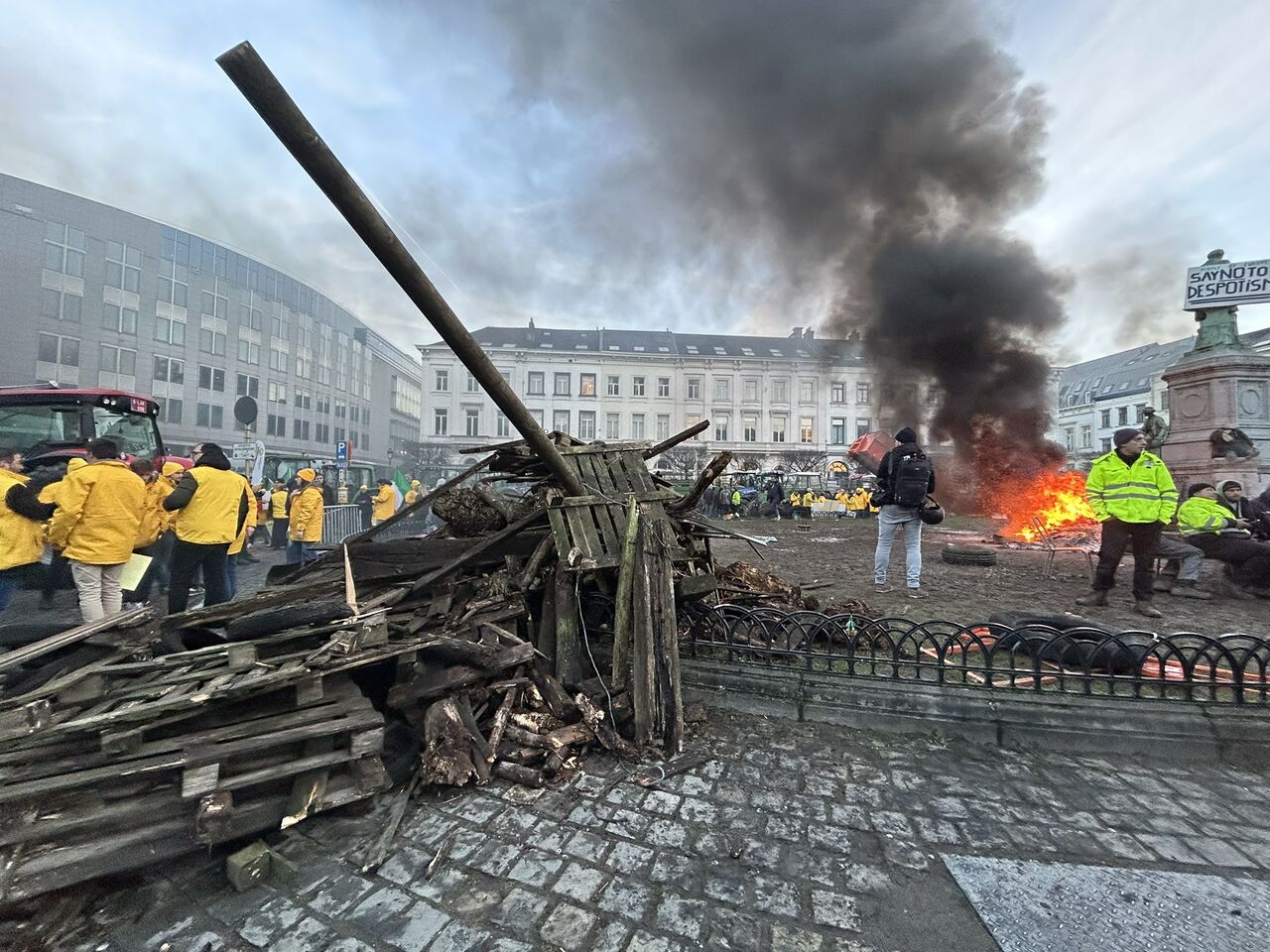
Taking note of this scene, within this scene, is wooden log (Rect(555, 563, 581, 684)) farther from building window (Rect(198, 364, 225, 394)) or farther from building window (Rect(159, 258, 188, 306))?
building window (Rect(159, 258, 188, 306))

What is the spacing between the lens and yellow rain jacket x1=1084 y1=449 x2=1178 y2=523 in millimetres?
5285

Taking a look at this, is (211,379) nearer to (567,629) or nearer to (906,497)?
(567,629)

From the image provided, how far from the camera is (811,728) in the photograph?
339cm

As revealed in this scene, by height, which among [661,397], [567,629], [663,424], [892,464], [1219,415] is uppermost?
[661,397]

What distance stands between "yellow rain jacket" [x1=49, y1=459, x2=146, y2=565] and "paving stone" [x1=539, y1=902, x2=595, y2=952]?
5696mm

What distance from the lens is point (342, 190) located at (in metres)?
1.93

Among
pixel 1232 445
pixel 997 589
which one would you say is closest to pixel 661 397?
pixel 1232 445

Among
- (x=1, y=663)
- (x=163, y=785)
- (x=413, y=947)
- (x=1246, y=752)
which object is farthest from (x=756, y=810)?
(x=1, y=663)

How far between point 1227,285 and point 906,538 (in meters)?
10.0

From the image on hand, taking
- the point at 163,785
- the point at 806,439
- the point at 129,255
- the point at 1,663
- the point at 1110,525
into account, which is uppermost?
the point at 129,255

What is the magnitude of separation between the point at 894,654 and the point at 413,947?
10.4 ft

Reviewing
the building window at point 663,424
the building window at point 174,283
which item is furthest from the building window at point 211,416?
the building window at point 663,424

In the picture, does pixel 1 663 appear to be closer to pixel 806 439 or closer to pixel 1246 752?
pixel 1246 752

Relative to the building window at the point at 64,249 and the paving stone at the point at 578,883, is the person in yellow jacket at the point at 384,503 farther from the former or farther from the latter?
the building window at the point at 64,249
